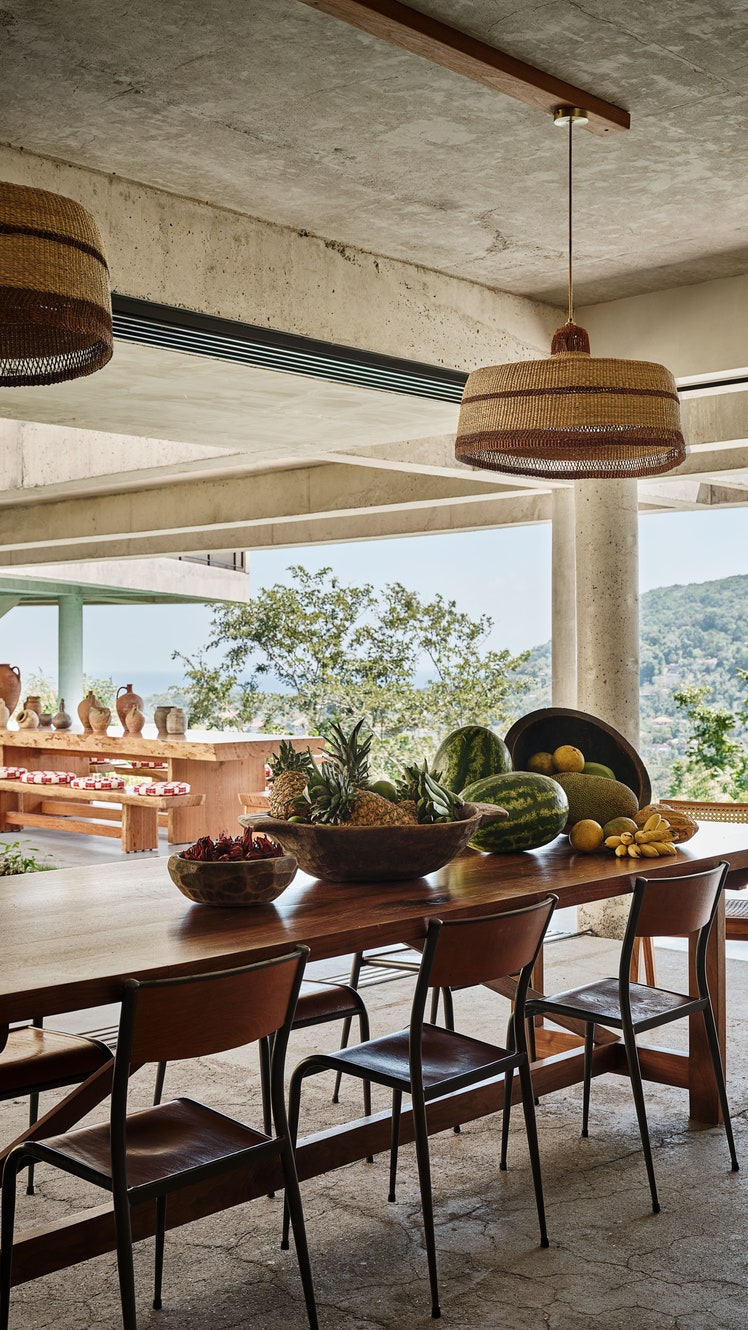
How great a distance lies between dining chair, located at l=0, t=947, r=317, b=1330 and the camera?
2.31m

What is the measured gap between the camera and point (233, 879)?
9.89ft

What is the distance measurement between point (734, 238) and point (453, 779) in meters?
2.70

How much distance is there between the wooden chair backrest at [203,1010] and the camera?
90.6 inches

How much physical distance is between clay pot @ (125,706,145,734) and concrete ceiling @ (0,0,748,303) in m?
7.66

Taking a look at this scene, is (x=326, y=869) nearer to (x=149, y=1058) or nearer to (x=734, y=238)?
(x=149, y=1058)

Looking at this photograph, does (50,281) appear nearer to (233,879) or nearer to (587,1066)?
(233,879)

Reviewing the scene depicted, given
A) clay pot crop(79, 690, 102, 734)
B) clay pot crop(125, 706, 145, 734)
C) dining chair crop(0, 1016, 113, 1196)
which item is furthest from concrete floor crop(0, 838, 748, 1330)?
clay pot crop(79, 690, 102, 734)

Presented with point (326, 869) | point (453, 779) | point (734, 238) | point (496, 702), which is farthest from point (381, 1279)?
point (496, 702)

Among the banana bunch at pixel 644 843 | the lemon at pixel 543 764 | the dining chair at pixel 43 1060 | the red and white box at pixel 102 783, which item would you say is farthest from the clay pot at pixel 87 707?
the dining chair at pixel 43 1060

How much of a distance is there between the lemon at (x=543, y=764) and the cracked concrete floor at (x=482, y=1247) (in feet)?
3.71

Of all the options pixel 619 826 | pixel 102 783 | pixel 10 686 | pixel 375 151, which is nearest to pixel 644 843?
pixel 619 826

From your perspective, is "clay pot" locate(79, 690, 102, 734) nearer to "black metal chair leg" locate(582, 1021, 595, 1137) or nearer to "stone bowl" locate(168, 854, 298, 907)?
"black metal chair leg" locate(582, 1021, 595, 1137)

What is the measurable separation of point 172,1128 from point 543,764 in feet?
6.39

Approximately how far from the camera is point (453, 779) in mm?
4039
